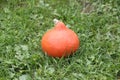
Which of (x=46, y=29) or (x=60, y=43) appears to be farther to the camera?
(x=46, y=29)

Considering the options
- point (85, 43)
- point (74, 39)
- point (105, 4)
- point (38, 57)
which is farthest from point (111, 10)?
point (38, 57)

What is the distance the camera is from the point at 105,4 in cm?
436

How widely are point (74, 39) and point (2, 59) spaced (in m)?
0.74

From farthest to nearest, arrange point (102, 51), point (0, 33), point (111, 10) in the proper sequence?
point (111, 10) → point (0, 33) → point (102, 51)

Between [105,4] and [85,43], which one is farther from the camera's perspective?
[105,4]

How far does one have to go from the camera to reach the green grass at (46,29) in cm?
333

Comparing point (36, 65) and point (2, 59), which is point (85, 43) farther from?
point (2, 59)

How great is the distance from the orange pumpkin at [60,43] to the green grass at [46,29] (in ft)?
0.26

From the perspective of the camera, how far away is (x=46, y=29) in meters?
4.02

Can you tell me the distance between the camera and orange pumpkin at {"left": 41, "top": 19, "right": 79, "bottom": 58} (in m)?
3.36

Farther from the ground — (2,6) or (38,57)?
(2,6)

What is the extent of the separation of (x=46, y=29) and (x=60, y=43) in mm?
702

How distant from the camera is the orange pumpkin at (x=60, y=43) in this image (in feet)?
11.0

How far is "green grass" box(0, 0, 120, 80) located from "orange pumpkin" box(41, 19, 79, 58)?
8 centimetres
